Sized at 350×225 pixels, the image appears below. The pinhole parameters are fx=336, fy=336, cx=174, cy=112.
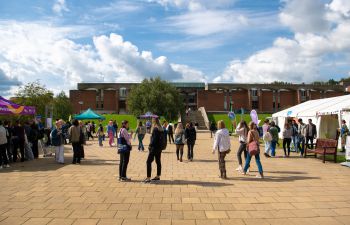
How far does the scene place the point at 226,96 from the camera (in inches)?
3024

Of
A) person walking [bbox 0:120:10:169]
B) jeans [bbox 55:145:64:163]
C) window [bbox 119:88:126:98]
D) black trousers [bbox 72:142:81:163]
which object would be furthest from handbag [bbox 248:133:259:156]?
window [bbox 119:88:126:98]

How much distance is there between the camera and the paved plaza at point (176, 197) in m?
5.84

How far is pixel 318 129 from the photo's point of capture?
21.0 m

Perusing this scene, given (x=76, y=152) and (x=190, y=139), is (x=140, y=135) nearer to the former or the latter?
(x=190, y=139)

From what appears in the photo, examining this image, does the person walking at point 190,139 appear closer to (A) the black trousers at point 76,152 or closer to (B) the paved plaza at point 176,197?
(B) the paved plaza at point 176,197

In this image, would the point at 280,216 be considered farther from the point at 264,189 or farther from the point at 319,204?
the point at 264,189

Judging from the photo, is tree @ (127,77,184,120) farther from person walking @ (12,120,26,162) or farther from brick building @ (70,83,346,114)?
person walking @ (12,120,26,162)

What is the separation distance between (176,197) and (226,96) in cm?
7068

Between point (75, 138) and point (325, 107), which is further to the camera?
point (325, 107)

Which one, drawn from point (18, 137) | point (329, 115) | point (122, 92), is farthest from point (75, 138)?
point (122, 92)

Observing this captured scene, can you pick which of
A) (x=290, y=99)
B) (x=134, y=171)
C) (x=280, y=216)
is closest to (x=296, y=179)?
(x=280, y=216)

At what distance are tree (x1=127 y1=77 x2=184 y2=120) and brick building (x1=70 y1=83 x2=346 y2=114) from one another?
23.2 meters

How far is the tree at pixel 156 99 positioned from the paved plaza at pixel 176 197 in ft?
130

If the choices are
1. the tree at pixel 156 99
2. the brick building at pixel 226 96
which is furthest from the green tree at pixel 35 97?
the brick building at pixel 226 96
